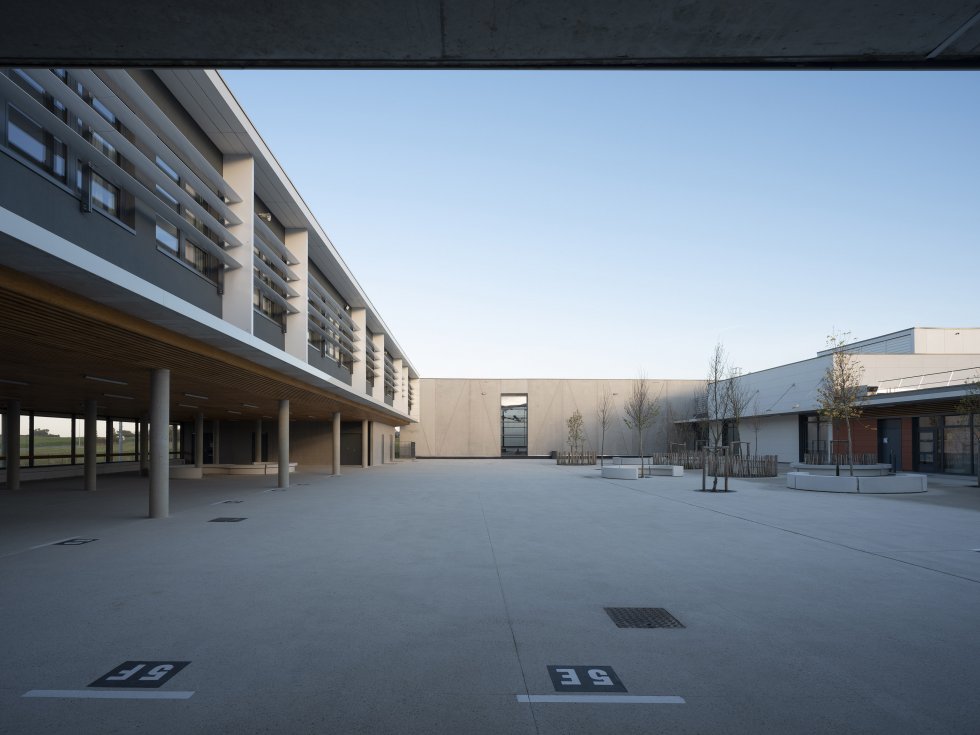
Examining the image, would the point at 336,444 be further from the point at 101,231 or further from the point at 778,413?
the point at 778,413

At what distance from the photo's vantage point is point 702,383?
2176 inches

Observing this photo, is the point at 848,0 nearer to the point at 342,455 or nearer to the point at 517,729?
the point at 517,729

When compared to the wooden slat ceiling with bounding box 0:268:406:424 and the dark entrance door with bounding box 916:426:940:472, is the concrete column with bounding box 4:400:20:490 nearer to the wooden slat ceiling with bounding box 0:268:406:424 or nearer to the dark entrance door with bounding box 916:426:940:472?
the wooden slat ceiling with bounding box 0:268:406:424

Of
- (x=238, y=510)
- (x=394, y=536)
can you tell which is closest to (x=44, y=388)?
(x=238, y=510)

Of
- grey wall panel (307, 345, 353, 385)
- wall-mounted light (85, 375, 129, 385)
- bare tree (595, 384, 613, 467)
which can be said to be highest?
grey wall panel (307, 345, 353, 385)

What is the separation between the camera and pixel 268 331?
17.7 metres

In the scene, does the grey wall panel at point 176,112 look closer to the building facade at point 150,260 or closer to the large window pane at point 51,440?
the building facade at point 150,260

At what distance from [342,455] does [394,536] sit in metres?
31.2

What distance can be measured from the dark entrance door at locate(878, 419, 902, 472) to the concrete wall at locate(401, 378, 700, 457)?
2202cm

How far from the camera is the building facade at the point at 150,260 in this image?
795 cm

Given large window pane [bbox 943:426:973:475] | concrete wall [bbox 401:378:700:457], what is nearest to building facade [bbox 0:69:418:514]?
large window pane [bbox 943:426:973:475]

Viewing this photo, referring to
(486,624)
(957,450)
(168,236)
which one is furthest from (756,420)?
(486,624)

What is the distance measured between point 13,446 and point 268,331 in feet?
37.5

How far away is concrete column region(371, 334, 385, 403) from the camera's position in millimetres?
35594
